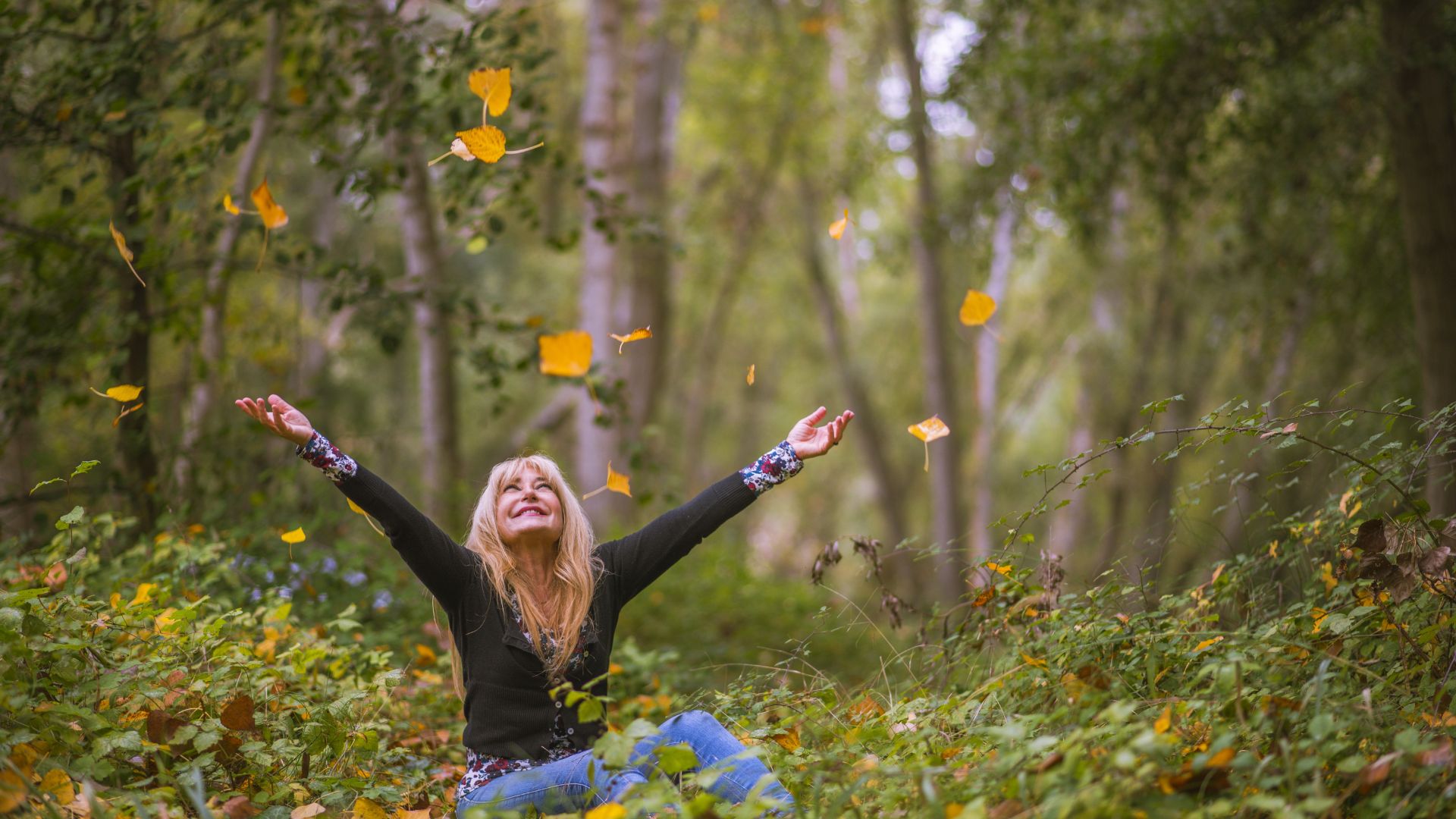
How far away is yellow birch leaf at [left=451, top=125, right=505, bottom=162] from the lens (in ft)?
13.3

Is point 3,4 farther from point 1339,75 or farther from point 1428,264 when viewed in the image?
point 1339,75

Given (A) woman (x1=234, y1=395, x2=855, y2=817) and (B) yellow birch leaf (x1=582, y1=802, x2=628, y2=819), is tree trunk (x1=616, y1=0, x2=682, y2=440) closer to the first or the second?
(A) woman (x1=234, y1=395, x2=855, y2=817)

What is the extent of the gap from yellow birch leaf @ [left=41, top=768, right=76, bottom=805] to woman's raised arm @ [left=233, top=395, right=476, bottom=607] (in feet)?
2.91

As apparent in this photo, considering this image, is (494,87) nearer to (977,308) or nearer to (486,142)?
(486,142)

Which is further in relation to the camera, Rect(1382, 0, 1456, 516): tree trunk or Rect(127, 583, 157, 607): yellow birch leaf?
Rect(1382, 0, 1456, 516): tree trunk

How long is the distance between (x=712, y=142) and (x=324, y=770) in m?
12.9

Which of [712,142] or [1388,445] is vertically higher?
[712,142]

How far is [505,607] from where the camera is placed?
3.14 meters

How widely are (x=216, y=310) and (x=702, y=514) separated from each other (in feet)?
14.2

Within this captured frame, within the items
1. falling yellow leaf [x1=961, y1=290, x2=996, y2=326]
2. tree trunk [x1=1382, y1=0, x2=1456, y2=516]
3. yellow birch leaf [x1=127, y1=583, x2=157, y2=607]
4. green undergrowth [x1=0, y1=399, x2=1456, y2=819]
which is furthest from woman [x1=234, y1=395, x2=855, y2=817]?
tree trunk [x1=1382, y1=0, x2=1456, y2=516]

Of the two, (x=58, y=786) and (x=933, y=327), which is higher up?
(x=933, y=327)

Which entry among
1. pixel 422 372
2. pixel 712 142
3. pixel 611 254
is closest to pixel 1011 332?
pixel 712 142

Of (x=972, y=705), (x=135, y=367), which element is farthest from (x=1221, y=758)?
(x=135, y=367)

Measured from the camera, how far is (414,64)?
5027 mm
